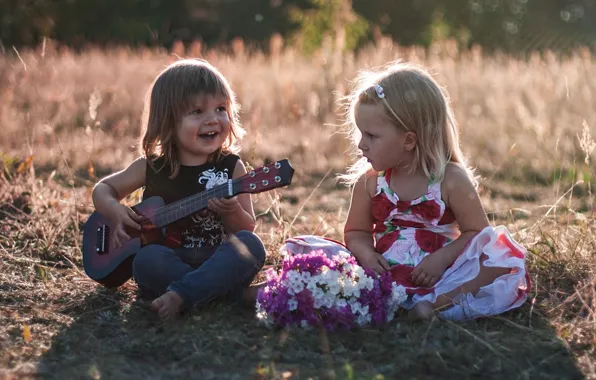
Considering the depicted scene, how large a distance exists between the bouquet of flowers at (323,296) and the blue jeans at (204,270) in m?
0.23

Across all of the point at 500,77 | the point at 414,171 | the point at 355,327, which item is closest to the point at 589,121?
the point at 500,77

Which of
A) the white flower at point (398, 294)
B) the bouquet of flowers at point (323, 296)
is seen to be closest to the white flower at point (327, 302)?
the bouquet of flowers at point (323, 296)

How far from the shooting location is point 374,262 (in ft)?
12.1

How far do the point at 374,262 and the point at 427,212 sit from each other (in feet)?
1.06

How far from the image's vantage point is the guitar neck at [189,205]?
3564 millimetres

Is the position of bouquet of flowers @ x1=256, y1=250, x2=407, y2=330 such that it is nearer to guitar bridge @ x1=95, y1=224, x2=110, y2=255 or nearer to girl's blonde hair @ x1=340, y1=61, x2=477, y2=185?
girl's blonde hair @ x1=340, y1=61, x2=477, y2=185

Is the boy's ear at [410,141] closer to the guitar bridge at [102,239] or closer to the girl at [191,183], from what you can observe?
the girl at [191,183]

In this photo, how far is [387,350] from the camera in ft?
10.2

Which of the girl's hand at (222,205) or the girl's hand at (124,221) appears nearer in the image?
the girl's hand at (222,205)

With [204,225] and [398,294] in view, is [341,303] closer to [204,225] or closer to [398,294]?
[398,294]

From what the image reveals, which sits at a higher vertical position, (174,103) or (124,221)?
(174,103)

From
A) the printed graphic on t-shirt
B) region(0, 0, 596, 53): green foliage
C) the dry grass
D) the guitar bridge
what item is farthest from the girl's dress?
region(0, 0, 596, 53): green foliage

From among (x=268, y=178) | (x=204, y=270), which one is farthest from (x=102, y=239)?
(x=268, y=178)

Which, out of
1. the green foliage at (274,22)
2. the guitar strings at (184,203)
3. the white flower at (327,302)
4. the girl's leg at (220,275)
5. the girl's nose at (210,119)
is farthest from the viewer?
the green foliage at (274,22)
